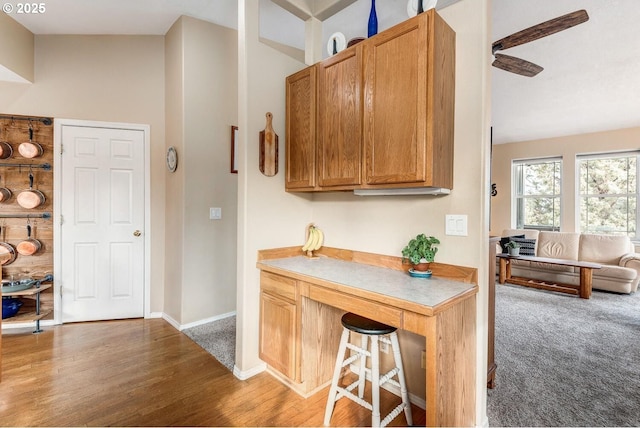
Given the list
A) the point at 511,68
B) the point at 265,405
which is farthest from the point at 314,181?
the point at 511,68

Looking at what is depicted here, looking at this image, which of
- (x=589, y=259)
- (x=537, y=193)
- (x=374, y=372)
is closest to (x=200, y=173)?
(x=374, y=372)

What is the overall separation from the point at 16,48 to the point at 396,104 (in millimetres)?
3619

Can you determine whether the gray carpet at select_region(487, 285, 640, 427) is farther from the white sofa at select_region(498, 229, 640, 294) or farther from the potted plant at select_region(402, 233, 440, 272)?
the potted plant at select_region(402, 233, 440, 272)

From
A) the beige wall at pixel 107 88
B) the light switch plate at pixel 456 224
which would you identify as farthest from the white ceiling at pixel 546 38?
the light switch plate at pixel 456 224

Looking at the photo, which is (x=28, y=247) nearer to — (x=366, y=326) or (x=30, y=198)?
(x=30, y=198)

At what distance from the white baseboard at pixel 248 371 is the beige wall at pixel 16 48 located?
3.36 meters

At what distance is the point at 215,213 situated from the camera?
3414mm

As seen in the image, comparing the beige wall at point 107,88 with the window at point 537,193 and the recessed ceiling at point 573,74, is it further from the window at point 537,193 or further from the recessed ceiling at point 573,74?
the window at point 537,193

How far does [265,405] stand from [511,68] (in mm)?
3590

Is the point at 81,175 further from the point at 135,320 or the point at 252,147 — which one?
the point at 252,147

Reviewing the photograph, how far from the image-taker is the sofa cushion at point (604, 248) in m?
4.98

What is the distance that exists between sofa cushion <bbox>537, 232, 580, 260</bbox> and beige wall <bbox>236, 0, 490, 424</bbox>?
5.01 metres

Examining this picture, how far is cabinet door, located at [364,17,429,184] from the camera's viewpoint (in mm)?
1648

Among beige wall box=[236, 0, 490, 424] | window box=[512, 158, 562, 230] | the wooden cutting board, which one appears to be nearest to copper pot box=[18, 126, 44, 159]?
beige wall box=[236, 0, 490, 424]
